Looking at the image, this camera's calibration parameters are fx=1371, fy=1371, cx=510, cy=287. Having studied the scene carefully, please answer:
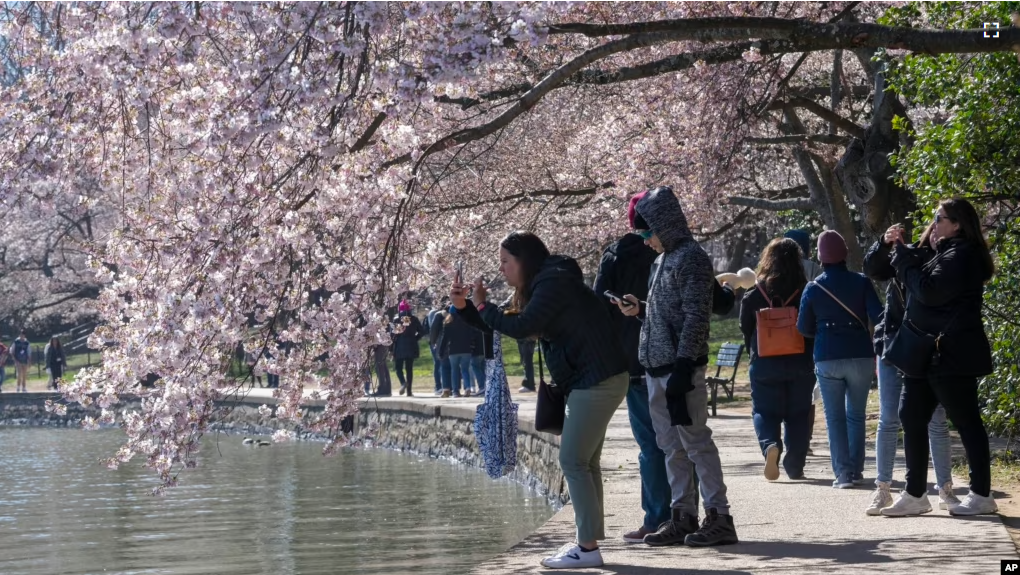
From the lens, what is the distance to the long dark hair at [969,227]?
695 cm

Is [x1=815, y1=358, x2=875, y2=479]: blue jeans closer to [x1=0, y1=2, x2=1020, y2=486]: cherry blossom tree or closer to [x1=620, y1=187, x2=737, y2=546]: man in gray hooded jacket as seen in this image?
[x1=0, y1=2, x2=1020, y2=486]: cherry blossom tree

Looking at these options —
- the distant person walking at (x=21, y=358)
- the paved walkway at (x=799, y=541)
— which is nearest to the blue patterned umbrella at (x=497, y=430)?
the paved walkway at (x=799, y=541)

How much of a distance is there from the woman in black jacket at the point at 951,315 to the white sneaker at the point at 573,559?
77.4 inches

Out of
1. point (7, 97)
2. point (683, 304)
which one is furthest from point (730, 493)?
point (7, 97)

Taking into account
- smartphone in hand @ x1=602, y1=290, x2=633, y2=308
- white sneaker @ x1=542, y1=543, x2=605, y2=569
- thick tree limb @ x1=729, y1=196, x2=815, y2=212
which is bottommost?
white sneaker @ x1=542, y1=543, x2=605, y2=569

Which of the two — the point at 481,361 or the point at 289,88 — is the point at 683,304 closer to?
the point at 289,88

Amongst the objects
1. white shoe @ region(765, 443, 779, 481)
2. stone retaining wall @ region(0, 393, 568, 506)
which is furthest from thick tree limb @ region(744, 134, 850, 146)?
white shoe @ region(765, 443, 779, 481)

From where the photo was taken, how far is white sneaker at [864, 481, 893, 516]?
7715mm

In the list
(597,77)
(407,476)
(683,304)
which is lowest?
(407,476)

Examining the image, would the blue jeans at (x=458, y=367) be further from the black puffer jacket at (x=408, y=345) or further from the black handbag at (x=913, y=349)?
the black handbag at (x=913, y=349)

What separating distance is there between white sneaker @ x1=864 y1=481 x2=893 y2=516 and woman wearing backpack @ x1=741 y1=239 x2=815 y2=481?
4.85ft

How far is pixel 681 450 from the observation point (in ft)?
22.4

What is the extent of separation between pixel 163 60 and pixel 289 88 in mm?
1206

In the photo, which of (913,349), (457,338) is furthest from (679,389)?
(457,338)
